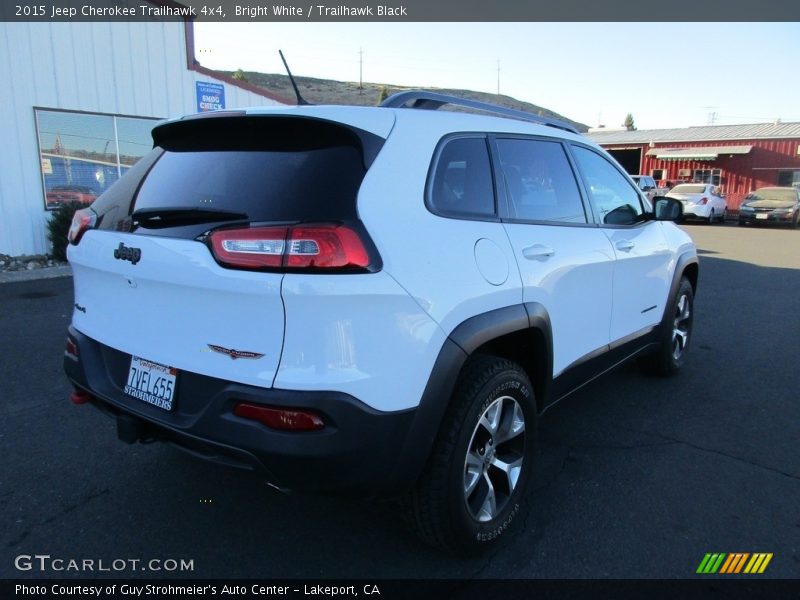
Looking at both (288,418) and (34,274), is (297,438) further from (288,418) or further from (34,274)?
(34,274)

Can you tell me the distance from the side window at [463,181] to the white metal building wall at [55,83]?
10085mm

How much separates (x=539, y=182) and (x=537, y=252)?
0.51m

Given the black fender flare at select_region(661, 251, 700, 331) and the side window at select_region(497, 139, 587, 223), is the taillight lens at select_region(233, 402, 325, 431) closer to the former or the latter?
the side window at select_region(497, 139, 587, 223)

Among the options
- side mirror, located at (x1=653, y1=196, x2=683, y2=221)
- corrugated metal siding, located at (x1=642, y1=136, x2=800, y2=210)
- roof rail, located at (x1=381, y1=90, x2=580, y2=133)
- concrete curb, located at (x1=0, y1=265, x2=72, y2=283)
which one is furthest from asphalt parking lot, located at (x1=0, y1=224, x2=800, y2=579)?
corrugated metal siding, located at (x1=642, y1=136, x2=800, y2=210)

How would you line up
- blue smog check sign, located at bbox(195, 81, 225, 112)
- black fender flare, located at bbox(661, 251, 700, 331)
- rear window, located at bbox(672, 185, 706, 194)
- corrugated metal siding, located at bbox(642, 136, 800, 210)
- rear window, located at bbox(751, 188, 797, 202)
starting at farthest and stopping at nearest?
corrugated metal siding, located at bbox(642, 136, 800, 210) < rear window, located at bbox(672, 185, 706, 194) < rear window, located at bbox(751, 188, 797, 202) < blue smog check sign, located at bbox(195, 81, 225, 112) < black fender flare, located at bbox(661, 251, 700, 331)

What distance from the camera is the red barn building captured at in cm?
2786

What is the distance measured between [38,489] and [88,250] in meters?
1.34

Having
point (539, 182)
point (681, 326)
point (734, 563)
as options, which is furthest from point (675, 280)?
point (734, 563)

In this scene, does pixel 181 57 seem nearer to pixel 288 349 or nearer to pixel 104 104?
pixel 104 104

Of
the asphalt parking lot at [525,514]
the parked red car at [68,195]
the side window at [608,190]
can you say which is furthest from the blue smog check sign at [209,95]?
the side window at [608,190]

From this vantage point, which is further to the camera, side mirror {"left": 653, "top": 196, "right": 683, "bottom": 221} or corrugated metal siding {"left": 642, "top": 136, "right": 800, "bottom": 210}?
corrugated metal siding {"left": 642, "top": 136, "right": 800, "bottom": 210}

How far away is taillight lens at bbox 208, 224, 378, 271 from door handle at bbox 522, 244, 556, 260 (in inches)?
39.8

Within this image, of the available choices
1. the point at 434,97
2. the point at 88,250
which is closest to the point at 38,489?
the point at 88,250

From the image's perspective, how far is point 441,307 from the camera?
2234mm
